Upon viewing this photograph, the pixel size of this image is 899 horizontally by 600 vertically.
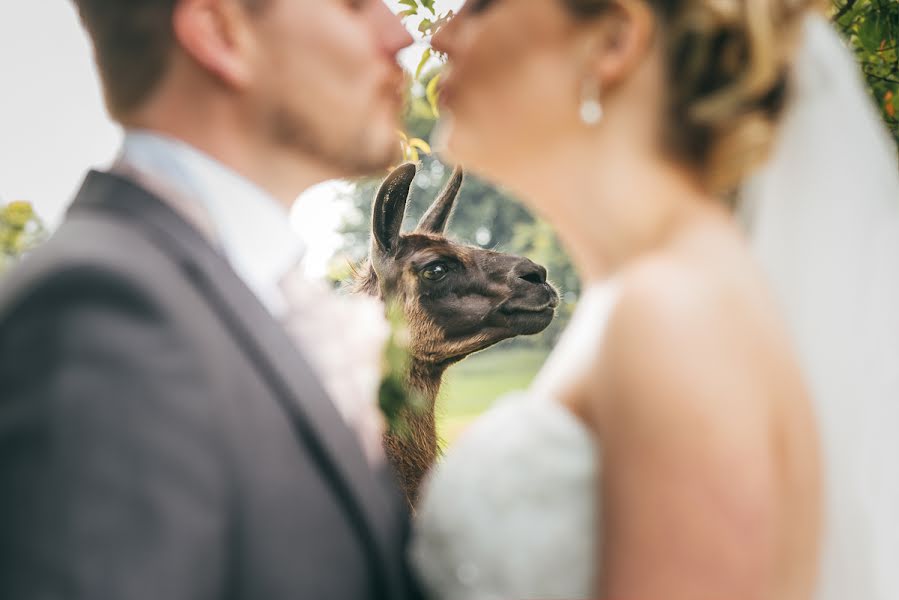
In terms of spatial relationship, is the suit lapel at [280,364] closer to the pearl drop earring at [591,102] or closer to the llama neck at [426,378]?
the pearl drop earring at [591,102]

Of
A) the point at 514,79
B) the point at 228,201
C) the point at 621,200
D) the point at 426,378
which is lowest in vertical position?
the point at 426,378

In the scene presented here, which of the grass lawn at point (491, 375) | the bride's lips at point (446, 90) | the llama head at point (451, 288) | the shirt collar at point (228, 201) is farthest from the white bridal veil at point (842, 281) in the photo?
the grass lawn at point (491, 375)

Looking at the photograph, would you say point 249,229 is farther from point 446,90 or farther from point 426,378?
point 426,378

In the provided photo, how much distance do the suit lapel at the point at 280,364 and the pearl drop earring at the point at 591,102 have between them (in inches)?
26.9

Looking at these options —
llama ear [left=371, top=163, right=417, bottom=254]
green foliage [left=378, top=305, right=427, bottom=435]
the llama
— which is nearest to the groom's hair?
green foliage [left=378, top=305, right=427, bottom=435]

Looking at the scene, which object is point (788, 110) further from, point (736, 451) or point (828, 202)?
point (736, 451)

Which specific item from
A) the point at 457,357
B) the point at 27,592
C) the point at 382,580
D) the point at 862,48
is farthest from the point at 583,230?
the point at 457,357

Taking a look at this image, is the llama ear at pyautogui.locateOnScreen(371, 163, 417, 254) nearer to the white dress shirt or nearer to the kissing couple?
the kissing couple

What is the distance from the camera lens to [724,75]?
156 cm

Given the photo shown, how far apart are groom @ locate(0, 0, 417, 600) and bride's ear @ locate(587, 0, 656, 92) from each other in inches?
18.1

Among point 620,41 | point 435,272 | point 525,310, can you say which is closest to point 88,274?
point 620,41

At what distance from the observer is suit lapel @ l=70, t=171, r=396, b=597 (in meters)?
1.45

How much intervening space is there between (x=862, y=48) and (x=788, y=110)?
6.84ft

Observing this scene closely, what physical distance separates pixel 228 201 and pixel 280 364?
38cm
